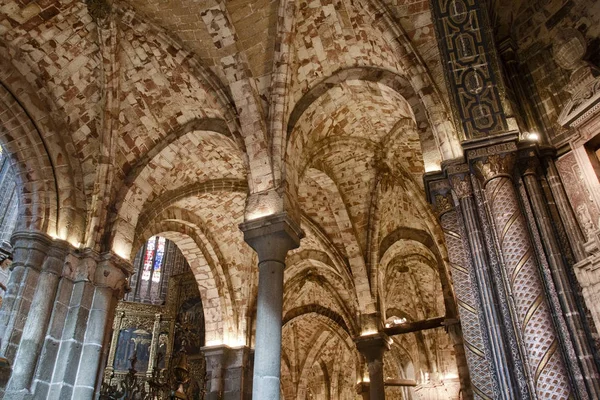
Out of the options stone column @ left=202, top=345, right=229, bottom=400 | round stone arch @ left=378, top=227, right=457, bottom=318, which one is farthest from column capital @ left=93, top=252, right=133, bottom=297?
round stone arch @ left=378, top=227, right=457, bottom=318

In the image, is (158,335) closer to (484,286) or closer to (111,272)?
(111,272)

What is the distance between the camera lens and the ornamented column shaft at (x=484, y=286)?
4.33 meters

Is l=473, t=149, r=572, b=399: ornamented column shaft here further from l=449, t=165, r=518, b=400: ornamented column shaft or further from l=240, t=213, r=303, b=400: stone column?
l=240, t=213, r=303, b=400: stone column

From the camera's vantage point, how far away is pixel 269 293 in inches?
256

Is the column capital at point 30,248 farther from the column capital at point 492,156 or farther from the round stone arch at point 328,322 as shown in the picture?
the round stone arch at point 328,322

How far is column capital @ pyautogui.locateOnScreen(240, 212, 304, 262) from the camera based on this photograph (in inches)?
272

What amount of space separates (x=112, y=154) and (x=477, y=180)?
19.7 feet

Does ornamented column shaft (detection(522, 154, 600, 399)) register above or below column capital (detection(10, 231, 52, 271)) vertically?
below

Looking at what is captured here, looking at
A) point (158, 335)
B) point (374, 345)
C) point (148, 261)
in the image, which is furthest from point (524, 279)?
point (148, 261)

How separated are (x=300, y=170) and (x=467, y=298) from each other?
419 cm

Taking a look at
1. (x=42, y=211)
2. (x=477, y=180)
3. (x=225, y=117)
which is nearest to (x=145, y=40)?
(x=225, y=117)

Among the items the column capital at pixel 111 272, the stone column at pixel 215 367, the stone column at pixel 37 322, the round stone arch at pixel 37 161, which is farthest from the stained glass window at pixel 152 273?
the stone column at pixel 37 322

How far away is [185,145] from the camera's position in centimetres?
933

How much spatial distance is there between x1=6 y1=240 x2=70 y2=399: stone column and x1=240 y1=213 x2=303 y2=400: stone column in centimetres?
295
